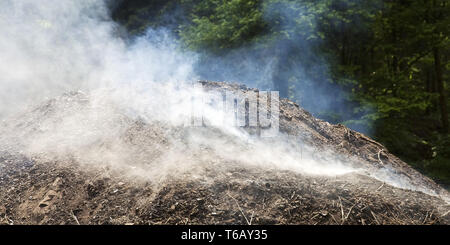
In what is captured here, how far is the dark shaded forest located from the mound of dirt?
3.28 m

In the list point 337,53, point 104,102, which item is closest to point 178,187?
point 104,102

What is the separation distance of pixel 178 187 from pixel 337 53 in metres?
7.06

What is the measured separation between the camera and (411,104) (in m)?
7.54

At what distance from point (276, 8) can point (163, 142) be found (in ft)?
15.8

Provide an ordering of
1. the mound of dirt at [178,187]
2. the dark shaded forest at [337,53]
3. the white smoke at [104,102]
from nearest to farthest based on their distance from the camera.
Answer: the mound of dirt at [178,187] < the white smoke at [104,102] < the dark shaded forest at [337,53]

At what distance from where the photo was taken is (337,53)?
8.76m

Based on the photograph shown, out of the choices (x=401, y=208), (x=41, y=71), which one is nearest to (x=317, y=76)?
(x=401, y=208)

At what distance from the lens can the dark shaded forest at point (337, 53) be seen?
7.48 meters

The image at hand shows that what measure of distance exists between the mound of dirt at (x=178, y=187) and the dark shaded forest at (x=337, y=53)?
3.28 metres

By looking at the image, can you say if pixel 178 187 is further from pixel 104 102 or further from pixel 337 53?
pixel 337 53

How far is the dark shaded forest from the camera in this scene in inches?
294

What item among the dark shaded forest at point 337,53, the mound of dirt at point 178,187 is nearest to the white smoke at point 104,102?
the mound of dirt at point 178,187

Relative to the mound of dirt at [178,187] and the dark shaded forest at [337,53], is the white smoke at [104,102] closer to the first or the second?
the mound of dirt at [178,187]

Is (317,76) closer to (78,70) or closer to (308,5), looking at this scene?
(308,5)
